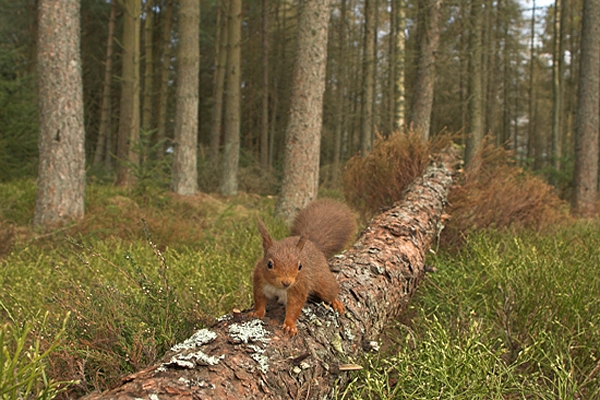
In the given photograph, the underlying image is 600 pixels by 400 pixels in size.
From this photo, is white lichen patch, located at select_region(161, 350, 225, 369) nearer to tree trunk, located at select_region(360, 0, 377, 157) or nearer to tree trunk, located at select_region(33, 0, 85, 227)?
tree trunk, located at select_region(33, 0, 85, 227)

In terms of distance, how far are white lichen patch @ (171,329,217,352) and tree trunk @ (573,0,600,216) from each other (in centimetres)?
1046

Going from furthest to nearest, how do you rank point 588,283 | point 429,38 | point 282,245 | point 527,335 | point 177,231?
point 429,38 → point 177,231 → point 588,283 → point 527,335 → point 282,245

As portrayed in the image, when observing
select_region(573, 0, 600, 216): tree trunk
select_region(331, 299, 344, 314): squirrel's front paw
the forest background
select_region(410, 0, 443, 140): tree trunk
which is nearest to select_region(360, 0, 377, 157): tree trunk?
the forest background

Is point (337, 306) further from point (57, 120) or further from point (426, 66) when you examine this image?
point (426, 66)

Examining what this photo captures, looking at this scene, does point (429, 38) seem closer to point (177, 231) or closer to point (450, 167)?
point (450, 167)

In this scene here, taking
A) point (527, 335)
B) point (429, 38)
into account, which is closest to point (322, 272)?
point (527, 335)

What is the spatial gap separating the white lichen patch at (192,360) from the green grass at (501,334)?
0.63 m

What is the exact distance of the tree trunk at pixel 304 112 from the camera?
23.8 ft

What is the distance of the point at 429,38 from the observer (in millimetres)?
9953

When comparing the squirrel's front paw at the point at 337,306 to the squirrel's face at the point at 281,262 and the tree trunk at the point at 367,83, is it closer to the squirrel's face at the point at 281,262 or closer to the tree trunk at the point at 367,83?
the squirrel's face at the point at 281,262

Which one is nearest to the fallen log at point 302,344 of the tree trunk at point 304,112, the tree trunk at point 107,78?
the tree trunk at point 304,112

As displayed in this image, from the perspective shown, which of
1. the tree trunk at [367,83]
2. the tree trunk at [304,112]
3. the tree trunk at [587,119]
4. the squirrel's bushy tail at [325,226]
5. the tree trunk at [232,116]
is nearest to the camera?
the squirrel's bushy tail at [325,226]

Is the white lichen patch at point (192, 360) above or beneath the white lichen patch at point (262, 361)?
above

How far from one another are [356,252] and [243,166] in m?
14.9
